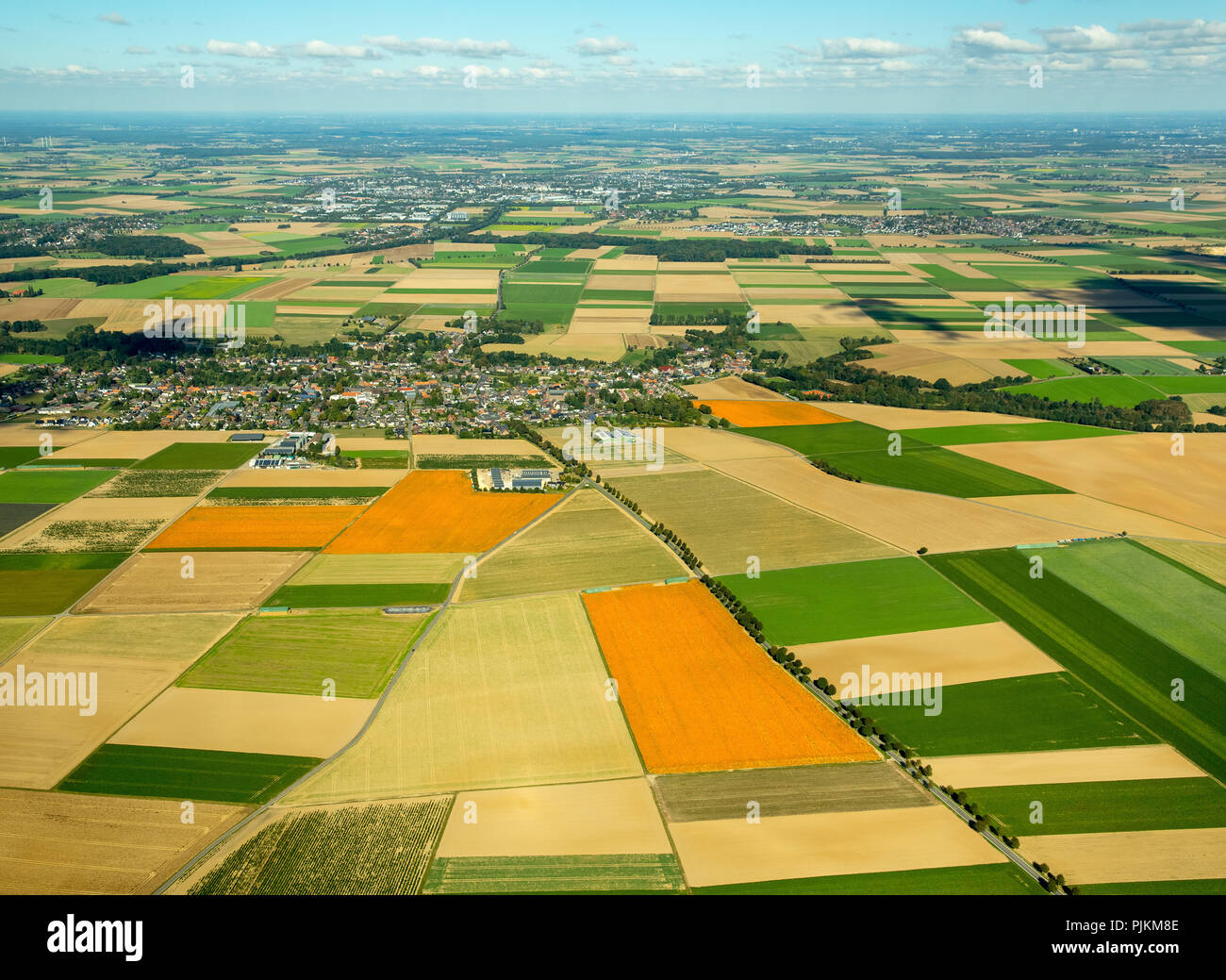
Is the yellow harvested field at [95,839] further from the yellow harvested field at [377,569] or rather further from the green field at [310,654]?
the yellow harvested field at [377,569]

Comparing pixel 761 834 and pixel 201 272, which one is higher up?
pixel 201 272

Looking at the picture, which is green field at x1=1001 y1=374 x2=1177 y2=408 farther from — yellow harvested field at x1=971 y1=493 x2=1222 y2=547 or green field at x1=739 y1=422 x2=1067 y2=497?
yellow harvested field at x1=971 y1=493 x2=1222 y2=547

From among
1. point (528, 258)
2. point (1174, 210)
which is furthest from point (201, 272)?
point (1174, 210)

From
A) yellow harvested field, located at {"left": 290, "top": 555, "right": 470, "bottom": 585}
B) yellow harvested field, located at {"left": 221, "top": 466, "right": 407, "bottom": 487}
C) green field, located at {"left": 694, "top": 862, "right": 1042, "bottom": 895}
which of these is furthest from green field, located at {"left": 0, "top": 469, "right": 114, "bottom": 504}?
green field, located at {"left": 694, "top": 862, "right": 1042, "bottom": 895}

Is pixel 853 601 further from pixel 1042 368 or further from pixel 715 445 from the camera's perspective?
pixel 1042 368
